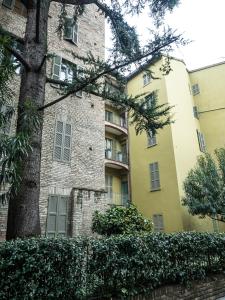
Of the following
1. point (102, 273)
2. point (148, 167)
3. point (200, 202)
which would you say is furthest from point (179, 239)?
point (148, 167)

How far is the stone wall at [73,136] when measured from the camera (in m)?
9.75

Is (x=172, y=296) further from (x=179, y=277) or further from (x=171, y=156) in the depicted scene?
(x=171, y=156)

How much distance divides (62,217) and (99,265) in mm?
4701

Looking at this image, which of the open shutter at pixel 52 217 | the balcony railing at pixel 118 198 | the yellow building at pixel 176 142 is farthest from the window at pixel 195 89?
the open shutter at pixel 52 217

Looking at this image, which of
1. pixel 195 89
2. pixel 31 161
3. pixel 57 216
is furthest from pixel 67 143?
pixel 195 89

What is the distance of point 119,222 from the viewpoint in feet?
31.3

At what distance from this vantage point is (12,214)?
213 inches

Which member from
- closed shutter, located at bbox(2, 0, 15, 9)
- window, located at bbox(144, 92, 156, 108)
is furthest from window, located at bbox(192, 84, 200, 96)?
closed shutter, located at bbox(2, 0, 15, 9)

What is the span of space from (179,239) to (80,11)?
27.4 ft

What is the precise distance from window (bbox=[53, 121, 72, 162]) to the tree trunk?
4.07m

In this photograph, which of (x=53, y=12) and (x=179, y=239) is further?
(x=53, y=12)

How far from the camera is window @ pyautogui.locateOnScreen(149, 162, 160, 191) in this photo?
17.1 meters

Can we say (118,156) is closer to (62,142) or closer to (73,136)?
(73,136)

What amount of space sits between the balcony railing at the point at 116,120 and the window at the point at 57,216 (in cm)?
1032
